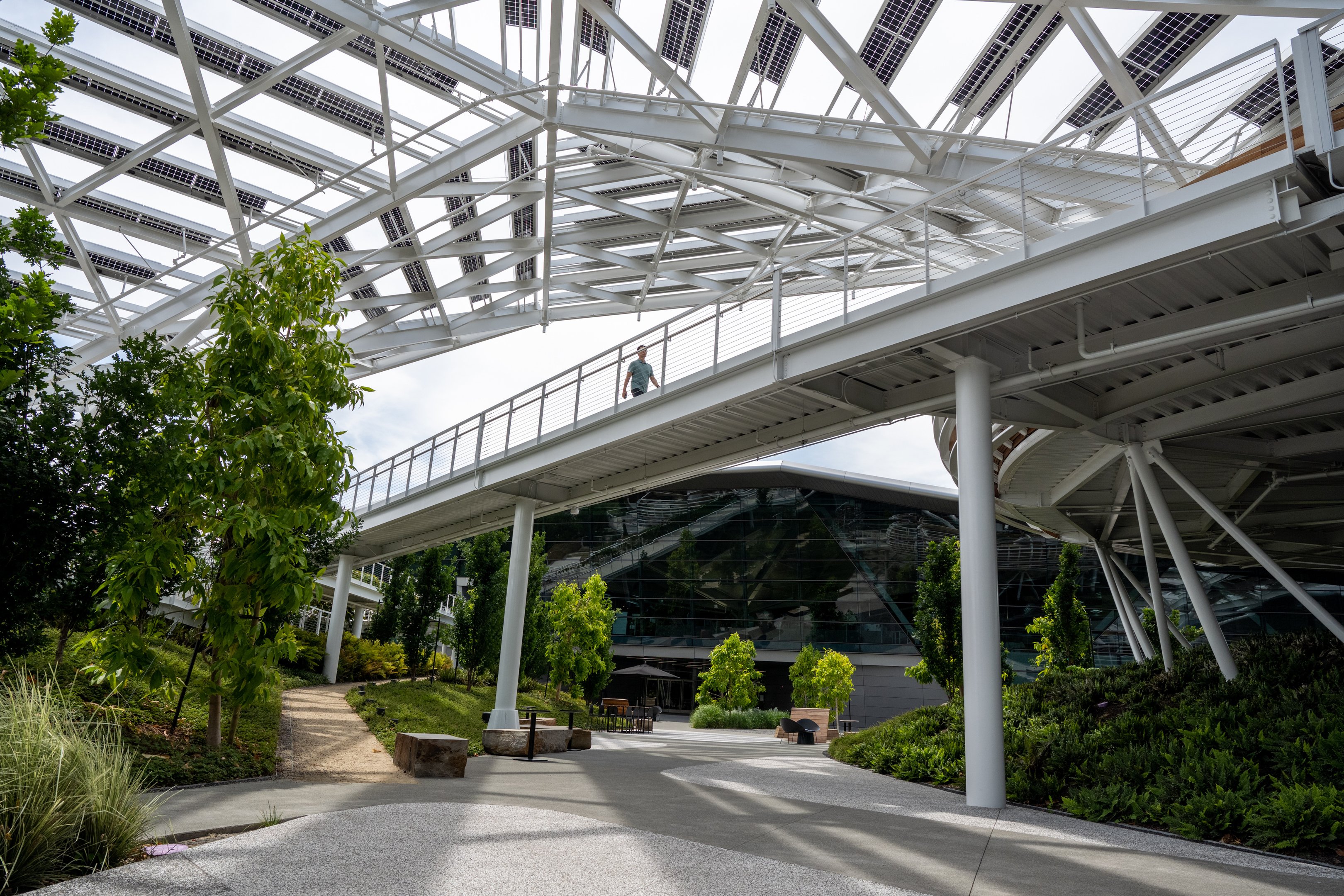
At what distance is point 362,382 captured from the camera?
1219 inches

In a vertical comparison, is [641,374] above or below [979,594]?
above

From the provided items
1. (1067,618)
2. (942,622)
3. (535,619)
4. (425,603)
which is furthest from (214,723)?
(1067,618)

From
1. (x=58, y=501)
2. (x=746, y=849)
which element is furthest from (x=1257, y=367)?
(x=58, y=501)

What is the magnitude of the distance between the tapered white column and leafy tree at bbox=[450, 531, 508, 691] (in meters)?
18.7

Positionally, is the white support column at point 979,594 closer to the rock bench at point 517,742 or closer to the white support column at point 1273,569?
the white support column at point 1273,569

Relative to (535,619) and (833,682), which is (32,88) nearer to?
(535,619)

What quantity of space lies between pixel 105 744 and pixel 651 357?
11797mm

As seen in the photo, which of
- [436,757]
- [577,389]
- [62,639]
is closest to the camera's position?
[436,757]

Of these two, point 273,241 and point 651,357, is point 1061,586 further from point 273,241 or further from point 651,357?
point 273,241

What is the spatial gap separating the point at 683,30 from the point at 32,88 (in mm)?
11075

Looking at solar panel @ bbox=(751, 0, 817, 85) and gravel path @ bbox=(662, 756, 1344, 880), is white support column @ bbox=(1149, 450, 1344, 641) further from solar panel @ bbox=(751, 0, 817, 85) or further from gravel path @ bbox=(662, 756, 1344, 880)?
solar panel @ bbox=(751, 0, 817, 85)

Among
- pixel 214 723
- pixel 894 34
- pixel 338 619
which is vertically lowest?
pixel 214 723

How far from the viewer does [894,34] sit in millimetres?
13367

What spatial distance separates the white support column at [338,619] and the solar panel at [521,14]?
74.1 feet
